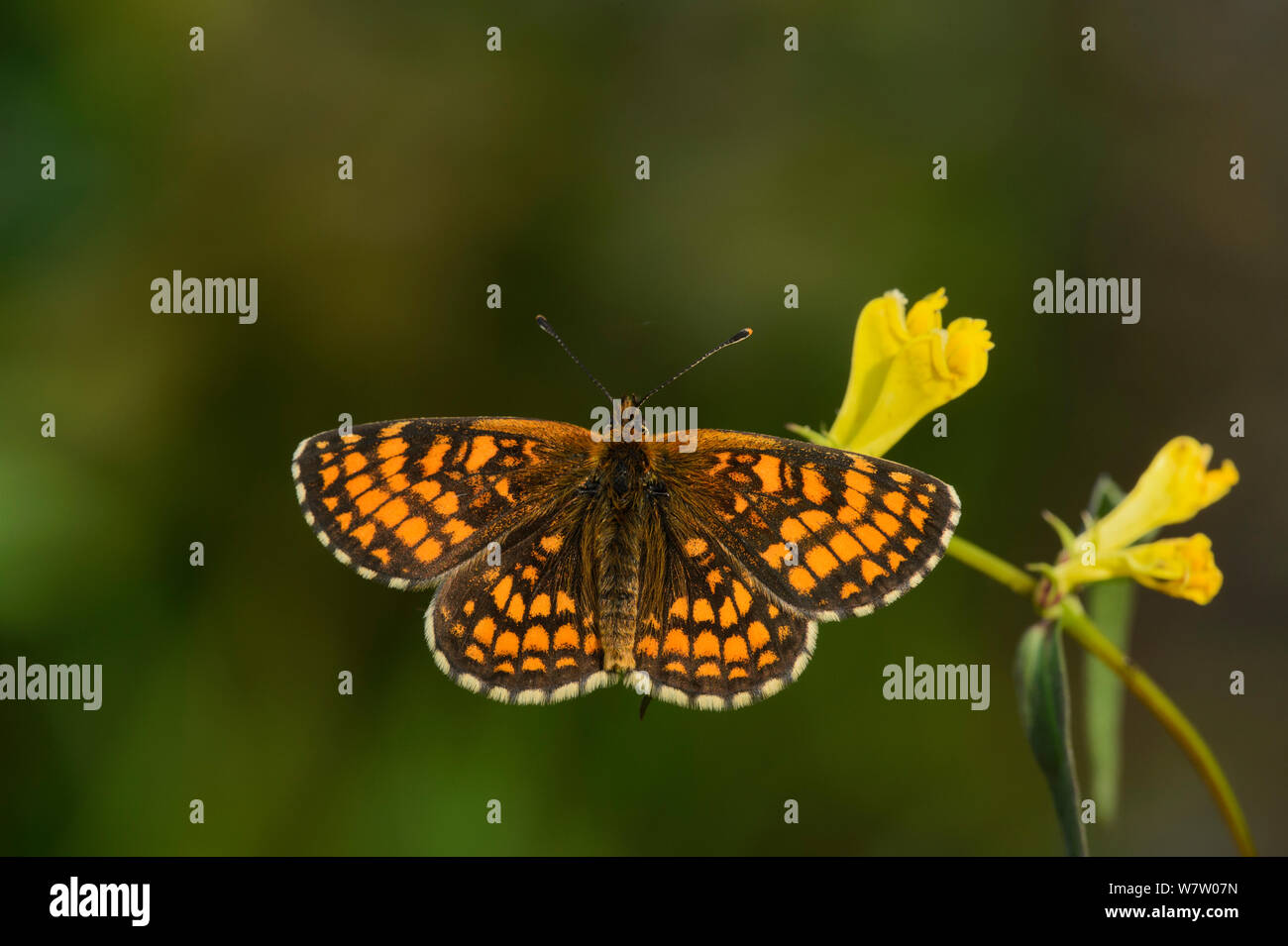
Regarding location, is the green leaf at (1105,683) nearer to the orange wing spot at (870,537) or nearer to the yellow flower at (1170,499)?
the yellow flower at (1170,499)

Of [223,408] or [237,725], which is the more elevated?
[223,408]

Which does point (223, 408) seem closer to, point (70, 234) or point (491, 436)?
point (70, 234)

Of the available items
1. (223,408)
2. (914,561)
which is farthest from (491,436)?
(223,408)

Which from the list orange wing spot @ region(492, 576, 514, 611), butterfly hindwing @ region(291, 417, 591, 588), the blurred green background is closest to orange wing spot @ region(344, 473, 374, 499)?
butterfly hindwing @ region(291, 417, 591, 588)

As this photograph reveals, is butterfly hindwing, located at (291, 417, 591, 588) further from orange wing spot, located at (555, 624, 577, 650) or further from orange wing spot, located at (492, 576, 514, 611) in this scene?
orange wing spot, located at (555, 624, 577, 650)

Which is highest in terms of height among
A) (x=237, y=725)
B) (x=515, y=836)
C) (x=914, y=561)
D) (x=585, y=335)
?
(x=585, y=335)
